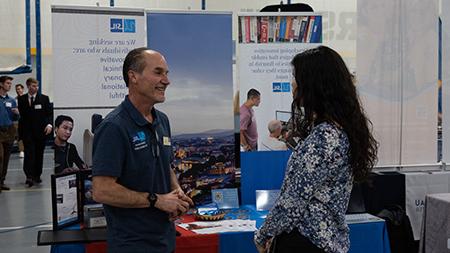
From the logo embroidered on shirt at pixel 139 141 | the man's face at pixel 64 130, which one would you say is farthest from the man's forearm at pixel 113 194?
the man's face at pixel 64 130

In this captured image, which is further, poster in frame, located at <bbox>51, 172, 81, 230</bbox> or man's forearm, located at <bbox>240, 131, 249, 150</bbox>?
man's forearm, located at <bbox>240, 131, 249, 150</bbox>

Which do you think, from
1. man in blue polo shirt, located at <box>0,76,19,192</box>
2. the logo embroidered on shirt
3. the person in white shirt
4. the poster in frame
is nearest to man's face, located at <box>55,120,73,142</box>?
the poster in frame

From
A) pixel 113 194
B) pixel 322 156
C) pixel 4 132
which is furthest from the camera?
pixel 4 132

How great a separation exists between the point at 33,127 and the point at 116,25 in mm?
5086

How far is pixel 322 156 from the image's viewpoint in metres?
1.66

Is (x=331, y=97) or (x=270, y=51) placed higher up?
(x=270, y=51)

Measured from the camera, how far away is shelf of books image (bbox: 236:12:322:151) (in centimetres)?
402

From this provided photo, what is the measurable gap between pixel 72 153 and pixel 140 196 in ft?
4.56

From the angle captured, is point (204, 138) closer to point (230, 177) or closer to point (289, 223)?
point (230, 177)

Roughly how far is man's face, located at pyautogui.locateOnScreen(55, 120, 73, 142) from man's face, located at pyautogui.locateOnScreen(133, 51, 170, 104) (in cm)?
129

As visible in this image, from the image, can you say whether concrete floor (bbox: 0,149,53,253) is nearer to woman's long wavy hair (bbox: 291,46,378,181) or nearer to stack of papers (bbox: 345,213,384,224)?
stack of papers (bbox: 345,213,384,224)

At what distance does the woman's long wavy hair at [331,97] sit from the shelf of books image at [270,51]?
2.33 m

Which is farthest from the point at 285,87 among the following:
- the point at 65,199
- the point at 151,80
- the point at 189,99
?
the point at 151,80

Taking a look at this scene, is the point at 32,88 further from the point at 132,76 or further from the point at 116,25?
the point at 132,76
